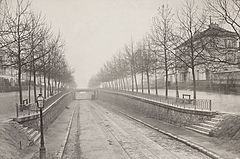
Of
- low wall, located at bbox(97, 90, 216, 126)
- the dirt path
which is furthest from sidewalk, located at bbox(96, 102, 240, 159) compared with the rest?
low wall, located at bbox(97, 90, 216, 126)

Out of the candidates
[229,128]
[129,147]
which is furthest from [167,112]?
[229,128]

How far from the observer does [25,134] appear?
18.1m

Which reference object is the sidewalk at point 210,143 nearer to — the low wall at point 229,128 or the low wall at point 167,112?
the low wall at point 229,128

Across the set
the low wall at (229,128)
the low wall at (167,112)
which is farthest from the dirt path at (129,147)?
the low wall at (167,112)

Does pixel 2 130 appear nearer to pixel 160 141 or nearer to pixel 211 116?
pixel 160 141

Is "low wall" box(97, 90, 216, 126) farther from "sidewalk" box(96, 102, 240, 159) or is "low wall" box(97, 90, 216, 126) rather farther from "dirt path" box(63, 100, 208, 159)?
"dirt path" box(63, 100, 208, 159)

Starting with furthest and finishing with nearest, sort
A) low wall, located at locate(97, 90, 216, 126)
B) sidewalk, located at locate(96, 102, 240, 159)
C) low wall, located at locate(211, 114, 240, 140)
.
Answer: low wall, located at locate(97, 90, 216, 126) < low wall, located at locate(211, 114, 240, 140) < sidewalk, located at locate(96, 102, 240, 159)

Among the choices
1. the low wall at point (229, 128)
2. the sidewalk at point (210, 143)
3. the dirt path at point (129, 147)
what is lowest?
the dirt path at point (129, 147)

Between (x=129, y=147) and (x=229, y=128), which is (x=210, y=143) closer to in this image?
(x=229, y=128)

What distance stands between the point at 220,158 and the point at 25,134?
39.0 feet

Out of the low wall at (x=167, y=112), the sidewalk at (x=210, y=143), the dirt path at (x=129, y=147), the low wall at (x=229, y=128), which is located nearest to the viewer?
the sidewalk at (x=210, y=143)

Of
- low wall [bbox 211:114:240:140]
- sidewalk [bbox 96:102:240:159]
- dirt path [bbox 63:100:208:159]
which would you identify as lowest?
dirt path [bbox 63:100:208:159]

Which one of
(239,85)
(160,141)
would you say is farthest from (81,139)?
(239,85)

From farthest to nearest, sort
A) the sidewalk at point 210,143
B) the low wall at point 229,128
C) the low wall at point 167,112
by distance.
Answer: the low wall at point 167,112 < the low wall at point 229,128 < the sidewalk at point 210,143
